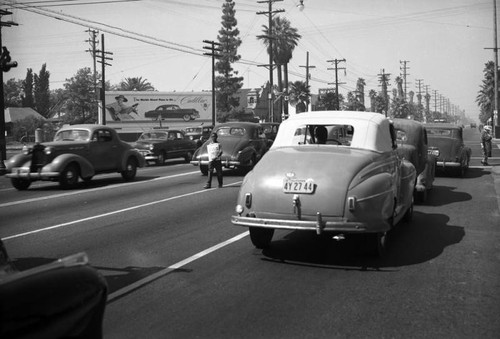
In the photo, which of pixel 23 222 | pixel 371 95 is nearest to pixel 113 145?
pixel 23 222

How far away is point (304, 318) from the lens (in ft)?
14.7

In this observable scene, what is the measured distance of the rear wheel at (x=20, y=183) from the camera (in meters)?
14.9

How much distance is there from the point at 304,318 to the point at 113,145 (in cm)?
1357

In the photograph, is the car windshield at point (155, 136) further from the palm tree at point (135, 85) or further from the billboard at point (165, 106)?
the palm tree at point (135, 85)

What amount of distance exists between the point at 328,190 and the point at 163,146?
64.5ft

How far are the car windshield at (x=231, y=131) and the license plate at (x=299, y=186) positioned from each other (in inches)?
500

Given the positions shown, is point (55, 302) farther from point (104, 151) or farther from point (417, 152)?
point (104, 151)

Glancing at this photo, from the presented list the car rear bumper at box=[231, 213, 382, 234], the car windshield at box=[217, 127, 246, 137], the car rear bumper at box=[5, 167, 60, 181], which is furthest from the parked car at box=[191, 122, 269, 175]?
the car rear bumper at box=[231, 213, 382, 234]

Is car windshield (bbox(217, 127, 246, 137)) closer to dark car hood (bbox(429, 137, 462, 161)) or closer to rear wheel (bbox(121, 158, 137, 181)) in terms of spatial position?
rear wheel (bbox(121, 158, 137, 181))

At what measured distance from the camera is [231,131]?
19062mm

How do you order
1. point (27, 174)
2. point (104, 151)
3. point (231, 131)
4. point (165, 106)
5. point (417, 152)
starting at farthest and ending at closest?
1. point (165, 106)
2. point (231, 131)
3. point (104, 151)
4. point (27, 174)
5. point (417, 152)

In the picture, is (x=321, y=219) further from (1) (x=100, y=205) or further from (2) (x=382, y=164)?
(1) (x=100, y=205)

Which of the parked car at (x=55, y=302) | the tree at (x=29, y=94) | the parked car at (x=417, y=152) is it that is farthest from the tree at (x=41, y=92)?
the parked car at (x=55, y=302)

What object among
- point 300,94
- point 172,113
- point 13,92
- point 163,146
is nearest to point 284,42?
point 300,94
